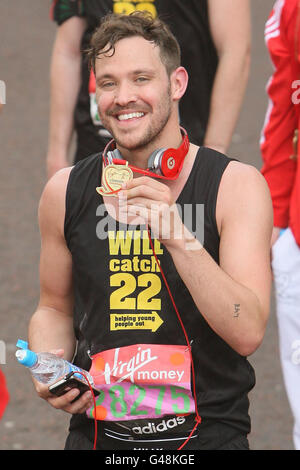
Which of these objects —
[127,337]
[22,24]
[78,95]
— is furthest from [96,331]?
[22,24]

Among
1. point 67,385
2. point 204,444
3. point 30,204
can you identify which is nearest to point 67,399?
point 67,385

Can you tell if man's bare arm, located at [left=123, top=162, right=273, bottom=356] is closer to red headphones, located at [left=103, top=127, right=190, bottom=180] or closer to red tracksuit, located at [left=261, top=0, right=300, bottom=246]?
red headphones, located at [left=103, top=127, right=190, bottom=180]

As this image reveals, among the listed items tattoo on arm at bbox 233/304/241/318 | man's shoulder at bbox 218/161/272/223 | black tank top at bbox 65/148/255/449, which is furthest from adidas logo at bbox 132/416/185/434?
man's shoulder at bbox 218/161/272/223

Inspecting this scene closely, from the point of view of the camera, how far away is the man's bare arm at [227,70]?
13.2 ft

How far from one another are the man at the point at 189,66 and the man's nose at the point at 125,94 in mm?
1057

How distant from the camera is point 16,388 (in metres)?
5.06

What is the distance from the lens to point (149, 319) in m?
2.94

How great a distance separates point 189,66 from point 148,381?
1.62 metres

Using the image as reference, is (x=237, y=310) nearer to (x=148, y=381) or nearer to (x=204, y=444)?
(x=148, y=381)

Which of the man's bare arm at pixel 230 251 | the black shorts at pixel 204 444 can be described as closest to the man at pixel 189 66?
the man's bare arm at pixel 230 251

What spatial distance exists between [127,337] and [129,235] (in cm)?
31

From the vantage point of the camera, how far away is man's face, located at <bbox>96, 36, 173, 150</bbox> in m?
2.93

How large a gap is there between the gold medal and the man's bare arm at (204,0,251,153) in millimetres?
1339

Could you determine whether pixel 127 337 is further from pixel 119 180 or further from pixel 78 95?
pixel 78 95
